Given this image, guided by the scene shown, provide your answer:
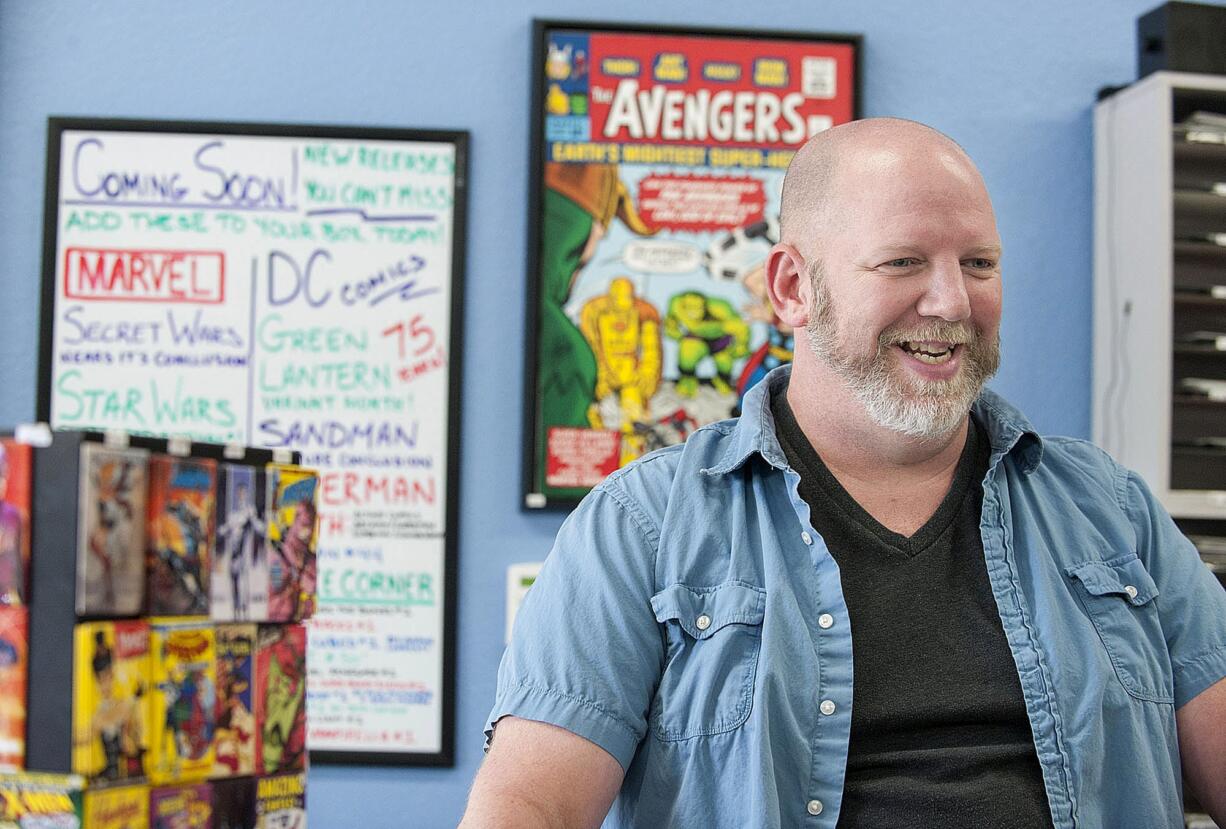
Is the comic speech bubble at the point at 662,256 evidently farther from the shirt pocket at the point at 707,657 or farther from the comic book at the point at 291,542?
the comic book at the point at 291,542

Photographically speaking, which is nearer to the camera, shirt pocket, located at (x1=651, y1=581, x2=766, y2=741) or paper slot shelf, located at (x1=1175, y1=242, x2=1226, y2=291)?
shirt pocket, located at (x1=651, y1=581, x2=766, y2=741)

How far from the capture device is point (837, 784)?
1304 millimetres

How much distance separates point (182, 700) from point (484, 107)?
1727 millimetres

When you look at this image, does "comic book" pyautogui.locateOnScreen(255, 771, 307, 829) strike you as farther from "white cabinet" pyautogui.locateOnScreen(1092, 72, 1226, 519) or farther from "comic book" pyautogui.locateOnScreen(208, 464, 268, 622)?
"white cabinet" pyautogui.locateOnScreen(1092, 72, 1226, 519)

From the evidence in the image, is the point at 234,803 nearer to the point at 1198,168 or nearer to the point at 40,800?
the point at 40,800

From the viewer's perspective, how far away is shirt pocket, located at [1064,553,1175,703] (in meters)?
1.40

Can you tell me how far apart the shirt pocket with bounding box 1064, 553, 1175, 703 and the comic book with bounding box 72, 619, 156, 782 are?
1053 mm

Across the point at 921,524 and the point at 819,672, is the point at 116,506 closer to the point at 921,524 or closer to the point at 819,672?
the point at 819,672

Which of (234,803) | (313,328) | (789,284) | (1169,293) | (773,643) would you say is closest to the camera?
(234,803)

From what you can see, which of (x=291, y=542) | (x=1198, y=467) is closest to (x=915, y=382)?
(x=291, y=542)

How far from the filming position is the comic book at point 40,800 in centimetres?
88

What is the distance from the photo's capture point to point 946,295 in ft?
4.73

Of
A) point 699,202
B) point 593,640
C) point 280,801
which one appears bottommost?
point 280,801

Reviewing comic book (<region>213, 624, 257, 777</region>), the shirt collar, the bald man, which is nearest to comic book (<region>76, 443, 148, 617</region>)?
comic book (<region>213, 624, 257, 777</region>)
